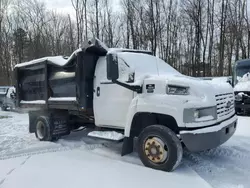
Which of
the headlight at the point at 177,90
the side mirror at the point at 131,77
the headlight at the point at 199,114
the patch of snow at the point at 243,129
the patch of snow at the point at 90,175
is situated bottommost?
the patch of snow at the point at 90,175

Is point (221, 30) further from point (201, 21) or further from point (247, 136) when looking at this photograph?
point (247, 136)

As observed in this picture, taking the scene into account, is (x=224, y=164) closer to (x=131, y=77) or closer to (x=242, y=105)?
(x=131, y=77)

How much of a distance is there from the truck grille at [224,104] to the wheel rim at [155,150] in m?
1.06

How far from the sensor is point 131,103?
176 inches

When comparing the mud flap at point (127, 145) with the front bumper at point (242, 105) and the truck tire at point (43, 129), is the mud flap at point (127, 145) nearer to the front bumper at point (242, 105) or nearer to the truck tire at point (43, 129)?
the truck tire at point (43, 129)

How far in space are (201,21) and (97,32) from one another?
522 inches

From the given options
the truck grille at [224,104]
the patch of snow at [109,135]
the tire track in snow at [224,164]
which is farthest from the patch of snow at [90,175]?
the truck grille at [224,104]

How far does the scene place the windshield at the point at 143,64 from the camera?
4.92 metres

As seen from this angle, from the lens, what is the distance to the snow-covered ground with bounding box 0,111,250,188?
11.9ft

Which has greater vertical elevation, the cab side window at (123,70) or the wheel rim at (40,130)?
the cab side window at (123,70)

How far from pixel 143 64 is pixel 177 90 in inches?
54.8

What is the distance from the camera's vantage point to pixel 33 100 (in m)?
6.93

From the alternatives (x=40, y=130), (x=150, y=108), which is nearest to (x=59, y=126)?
(x=40, y=130)

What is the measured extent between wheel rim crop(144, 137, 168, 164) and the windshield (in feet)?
4.23
